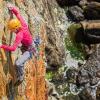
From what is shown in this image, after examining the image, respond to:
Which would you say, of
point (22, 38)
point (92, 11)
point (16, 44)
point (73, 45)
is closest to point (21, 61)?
point (22, 38)

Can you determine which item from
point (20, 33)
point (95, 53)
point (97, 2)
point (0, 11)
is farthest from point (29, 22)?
point (97, 2)

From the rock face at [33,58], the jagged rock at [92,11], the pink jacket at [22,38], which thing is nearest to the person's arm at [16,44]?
the pink jacket at [22,38]

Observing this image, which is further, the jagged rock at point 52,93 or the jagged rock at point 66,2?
the jagged rock at point 66,2

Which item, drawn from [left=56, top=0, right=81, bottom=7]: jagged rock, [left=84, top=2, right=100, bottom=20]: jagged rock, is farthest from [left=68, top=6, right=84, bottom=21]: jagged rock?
[left=56, top=0, right=81, bottom=7]: jagged rock

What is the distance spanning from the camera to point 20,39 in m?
12.8

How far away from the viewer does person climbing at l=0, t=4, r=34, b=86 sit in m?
12.7

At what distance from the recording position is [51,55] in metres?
25.2

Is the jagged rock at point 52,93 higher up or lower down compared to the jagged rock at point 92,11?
lower down

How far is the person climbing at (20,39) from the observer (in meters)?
12.7

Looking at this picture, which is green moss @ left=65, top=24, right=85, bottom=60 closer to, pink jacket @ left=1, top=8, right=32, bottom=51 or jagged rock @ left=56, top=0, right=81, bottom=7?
jagged rock @ left=56, top=0, right=81, bottom=7

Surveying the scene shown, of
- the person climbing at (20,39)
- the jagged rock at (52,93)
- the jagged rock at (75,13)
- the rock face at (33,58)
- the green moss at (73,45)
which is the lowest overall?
the jagged rock at (52,93)

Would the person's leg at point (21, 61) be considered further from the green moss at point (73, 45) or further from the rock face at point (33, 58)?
the green moss at point (73, 45)

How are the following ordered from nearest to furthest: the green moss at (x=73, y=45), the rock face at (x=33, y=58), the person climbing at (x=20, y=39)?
the person climbing at (x=20, y=39), the rock face at (x=33, y=58), the green moss at (x=73, y=45)

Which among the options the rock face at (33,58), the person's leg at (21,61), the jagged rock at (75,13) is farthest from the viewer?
the jagged rock at (75,13)
